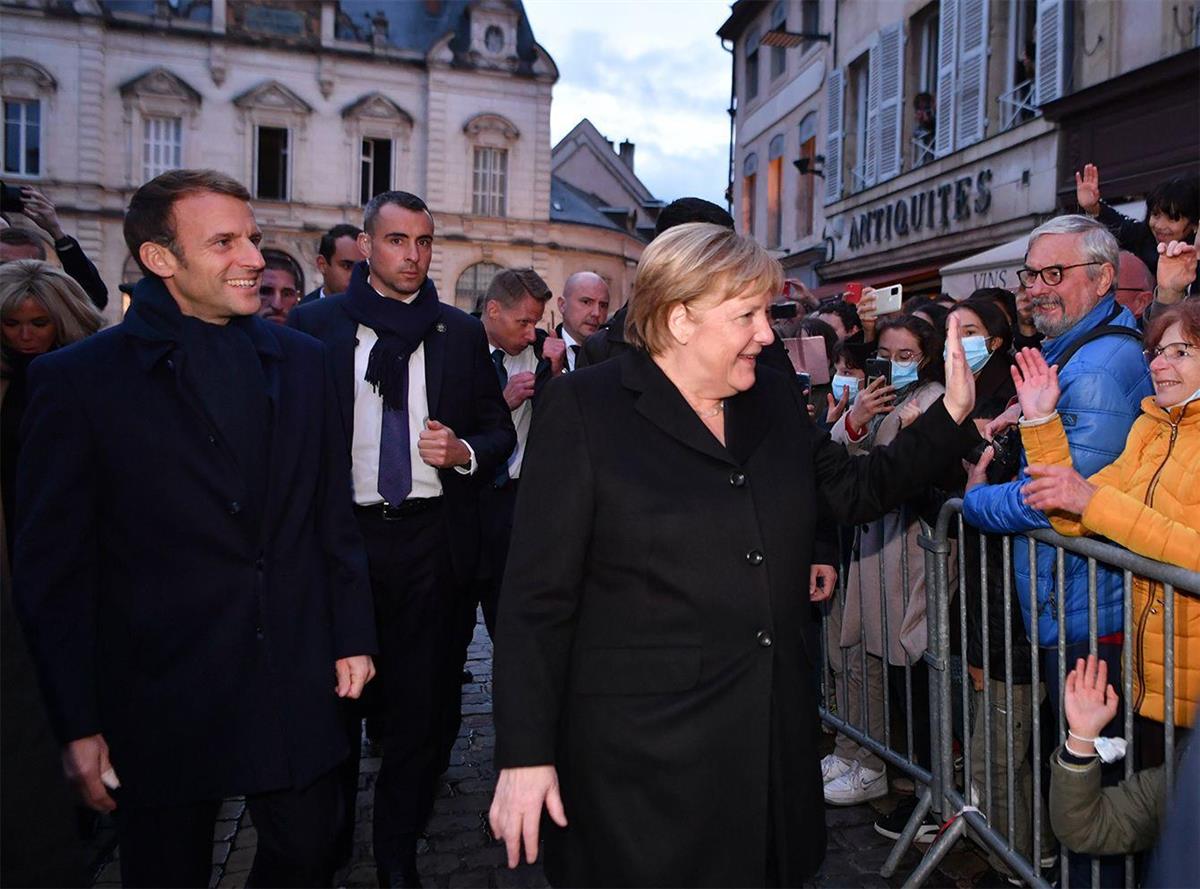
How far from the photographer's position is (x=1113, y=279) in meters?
3.38

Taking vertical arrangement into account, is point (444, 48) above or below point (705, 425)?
above

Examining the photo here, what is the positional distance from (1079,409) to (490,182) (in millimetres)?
32238

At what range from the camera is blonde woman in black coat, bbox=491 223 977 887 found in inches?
86.4

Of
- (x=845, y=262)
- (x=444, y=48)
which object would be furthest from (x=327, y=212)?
(x=845, y=262)

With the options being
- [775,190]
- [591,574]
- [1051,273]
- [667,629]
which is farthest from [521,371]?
[775,190]

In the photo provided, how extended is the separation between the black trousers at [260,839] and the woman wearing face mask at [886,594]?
2357 mm

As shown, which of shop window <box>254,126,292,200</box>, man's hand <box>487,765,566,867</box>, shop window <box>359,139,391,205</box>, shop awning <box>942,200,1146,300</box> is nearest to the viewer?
man's hand <box>487,765,566,867</box>

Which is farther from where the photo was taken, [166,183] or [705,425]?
[166,183]

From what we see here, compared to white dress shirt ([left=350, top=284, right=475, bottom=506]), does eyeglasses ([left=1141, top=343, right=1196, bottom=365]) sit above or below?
above

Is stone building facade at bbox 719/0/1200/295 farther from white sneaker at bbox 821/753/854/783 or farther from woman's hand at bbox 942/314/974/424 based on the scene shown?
woman's hand at bbox 942/314/974/424

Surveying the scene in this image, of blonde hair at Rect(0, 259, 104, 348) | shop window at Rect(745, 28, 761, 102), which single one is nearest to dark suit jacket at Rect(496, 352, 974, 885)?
blonde hair at Rect(0, 259, 104, 348)

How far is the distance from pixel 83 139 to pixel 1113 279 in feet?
106

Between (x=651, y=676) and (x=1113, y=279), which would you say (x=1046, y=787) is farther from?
(x=651, y=676)

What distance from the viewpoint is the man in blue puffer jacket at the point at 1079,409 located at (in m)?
3.08
